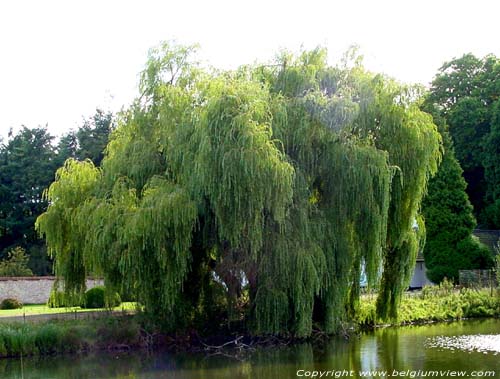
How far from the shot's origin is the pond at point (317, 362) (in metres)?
16.9

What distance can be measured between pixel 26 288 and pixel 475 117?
2905 cm

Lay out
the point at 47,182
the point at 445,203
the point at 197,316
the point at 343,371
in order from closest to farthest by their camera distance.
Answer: the point at 343,371
the point at 197,316
the point at 445,203
the point at 47,182

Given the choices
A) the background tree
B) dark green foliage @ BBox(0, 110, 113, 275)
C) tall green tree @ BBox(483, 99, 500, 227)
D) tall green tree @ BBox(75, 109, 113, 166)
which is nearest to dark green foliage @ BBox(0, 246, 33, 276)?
dark green foliage @ BBox(0, 110, 113, 275)

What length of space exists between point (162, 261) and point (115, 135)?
20.6 ft

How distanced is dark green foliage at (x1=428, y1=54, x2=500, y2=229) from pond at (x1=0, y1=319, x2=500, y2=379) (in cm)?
2402

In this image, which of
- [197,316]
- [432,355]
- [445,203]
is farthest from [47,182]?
[432,355]

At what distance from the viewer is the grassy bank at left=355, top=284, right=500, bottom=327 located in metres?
27.3

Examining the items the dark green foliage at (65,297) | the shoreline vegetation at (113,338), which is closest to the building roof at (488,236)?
the shoreline vegetation at (113,338)

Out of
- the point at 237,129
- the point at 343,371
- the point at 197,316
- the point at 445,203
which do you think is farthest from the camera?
the point at 445,203

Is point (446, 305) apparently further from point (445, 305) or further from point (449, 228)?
point (449, 228)

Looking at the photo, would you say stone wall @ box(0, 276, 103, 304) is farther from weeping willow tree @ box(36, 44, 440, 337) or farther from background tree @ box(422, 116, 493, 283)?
background tree @ box(422, 116, 493, 283)

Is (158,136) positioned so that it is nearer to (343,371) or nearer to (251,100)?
(251,100)

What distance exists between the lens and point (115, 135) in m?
24.9

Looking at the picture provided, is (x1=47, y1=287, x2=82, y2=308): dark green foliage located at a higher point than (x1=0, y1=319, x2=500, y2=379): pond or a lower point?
higher
